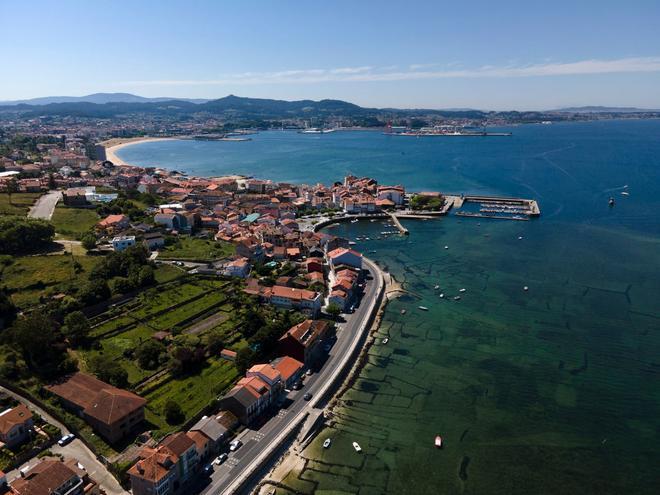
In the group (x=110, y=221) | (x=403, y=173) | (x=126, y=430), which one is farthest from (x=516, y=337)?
(x=403, y=173)

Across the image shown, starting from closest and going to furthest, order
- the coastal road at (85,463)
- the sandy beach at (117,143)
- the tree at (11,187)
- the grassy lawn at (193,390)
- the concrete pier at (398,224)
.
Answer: the coastal road at (85,463), the grassy lawn at (193,390), the concrete pier at (398,224), the tree at (11,187), the sandy beach at (117,143)

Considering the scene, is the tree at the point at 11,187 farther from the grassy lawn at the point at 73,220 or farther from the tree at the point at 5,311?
the tree at the point at 5,311

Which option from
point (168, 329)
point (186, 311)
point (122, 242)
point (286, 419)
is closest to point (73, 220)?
point (122, 242)

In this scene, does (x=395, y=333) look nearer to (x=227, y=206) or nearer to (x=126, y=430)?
(x=126, y=430)

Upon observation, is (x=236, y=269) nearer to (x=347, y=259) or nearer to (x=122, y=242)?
(x=347, y=259)

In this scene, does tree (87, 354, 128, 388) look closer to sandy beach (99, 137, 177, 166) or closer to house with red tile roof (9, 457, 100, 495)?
house with red tile roof (9, 457, 100, 495)

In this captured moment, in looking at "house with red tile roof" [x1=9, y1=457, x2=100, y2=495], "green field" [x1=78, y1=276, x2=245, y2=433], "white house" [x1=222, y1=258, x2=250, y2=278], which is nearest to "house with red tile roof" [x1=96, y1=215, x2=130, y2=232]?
"green field" [x1=78, y1=276, x2=245, y2=433]

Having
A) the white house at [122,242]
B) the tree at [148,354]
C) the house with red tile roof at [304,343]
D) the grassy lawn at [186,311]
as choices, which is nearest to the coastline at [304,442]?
the house with red tile roof at [304,343]
